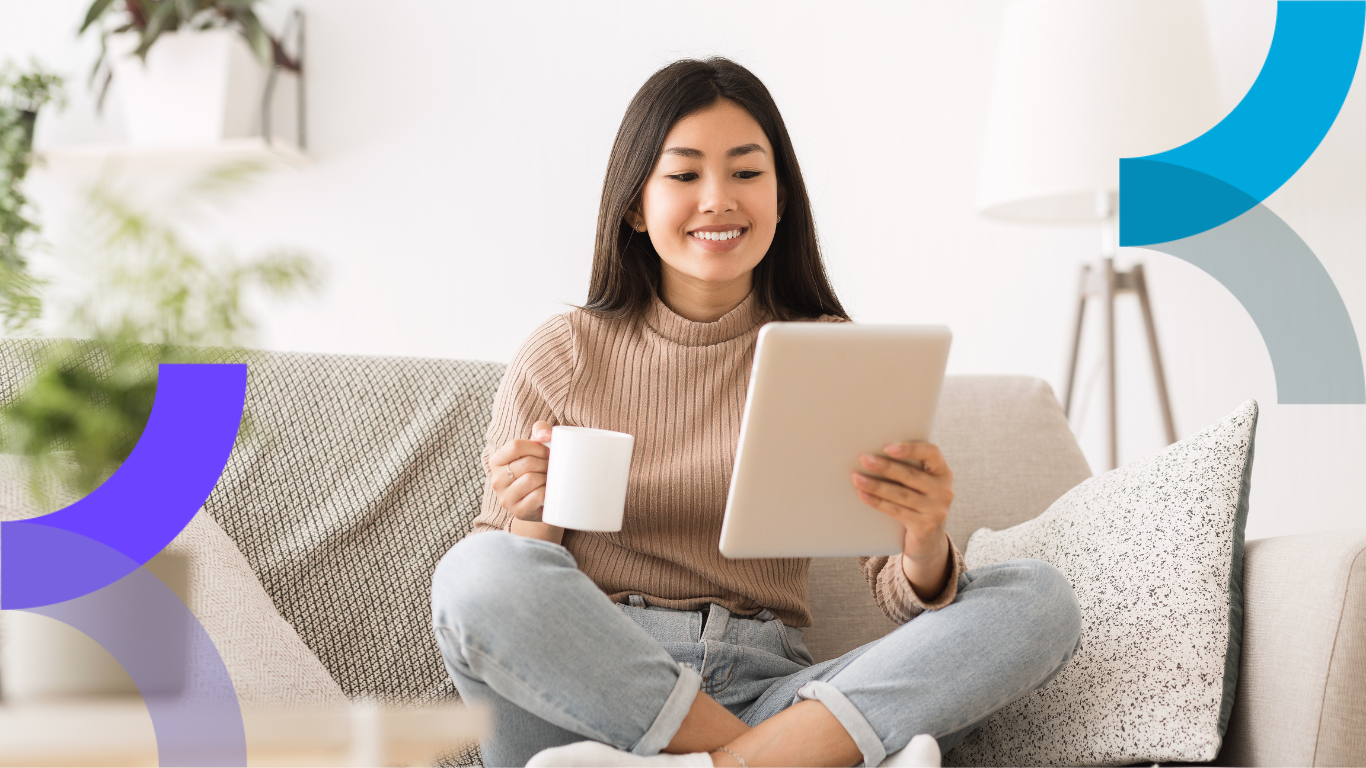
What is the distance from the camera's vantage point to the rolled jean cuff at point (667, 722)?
0.99 metres

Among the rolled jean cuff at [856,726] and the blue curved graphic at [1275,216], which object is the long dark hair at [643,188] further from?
the blue curved graphic at [1275,216]

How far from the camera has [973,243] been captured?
258cm

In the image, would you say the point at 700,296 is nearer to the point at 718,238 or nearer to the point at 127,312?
the point at 718,238

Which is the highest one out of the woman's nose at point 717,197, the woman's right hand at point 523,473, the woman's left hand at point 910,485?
the woman's nose at point 717,197

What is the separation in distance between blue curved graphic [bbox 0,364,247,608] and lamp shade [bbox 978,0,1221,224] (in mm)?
1950

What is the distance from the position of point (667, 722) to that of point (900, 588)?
1.04 feet

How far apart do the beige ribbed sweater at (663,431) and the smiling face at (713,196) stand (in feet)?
0.30

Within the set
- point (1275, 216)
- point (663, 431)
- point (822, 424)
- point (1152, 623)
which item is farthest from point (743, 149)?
point (1275, 216)

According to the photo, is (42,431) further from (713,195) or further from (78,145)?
(78,145)

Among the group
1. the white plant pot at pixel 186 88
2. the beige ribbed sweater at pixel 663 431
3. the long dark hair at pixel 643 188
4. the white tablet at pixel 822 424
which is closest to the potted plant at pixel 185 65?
the white plant pot at pixel 186 88

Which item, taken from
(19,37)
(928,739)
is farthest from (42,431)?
(19,37)

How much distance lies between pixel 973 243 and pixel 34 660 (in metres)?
2.41

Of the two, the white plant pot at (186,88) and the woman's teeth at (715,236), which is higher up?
the white plant pot at (186,88)

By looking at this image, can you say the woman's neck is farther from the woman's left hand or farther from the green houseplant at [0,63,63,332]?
the green houseplant at [0,63,63,332]
